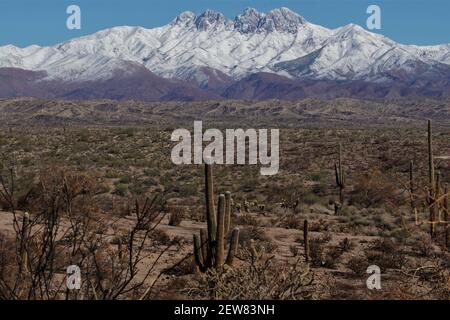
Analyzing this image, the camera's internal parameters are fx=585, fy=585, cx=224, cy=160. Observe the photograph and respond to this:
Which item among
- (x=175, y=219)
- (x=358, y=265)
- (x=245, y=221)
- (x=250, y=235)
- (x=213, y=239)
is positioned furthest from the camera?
(x=245, y=221)

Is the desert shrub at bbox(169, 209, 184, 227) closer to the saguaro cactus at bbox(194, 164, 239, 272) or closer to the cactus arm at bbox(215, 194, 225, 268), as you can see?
the saguaro cactus at bbox(194, 164, 239, 272)

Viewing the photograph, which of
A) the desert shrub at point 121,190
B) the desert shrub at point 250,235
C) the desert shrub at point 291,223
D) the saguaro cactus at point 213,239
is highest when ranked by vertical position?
the saguaro cactus at point 213,239

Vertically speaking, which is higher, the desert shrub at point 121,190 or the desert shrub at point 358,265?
the desert shrub at point 121,190

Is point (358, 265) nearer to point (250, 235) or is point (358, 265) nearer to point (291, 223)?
point (250, 235)

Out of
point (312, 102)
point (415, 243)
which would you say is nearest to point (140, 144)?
point (415, 243)

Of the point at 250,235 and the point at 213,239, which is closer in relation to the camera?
the point at 213,239

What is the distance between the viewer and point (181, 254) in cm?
1291

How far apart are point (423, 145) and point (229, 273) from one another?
32.1 meters

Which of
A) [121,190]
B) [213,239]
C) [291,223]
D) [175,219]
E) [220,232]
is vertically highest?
[220,232]

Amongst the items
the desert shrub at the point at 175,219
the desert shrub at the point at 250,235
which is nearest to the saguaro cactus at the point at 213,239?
the desert shrub at the point at 250,235

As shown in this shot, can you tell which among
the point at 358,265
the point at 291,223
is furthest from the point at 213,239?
the point at 291,223

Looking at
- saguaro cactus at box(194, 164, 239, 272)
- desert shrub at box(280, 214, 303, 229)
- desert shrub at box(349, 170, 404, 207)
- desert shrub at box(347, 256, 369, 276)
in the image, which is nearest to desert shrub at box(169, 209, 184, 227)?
desert shrub at box(280, 214, 303, 229)

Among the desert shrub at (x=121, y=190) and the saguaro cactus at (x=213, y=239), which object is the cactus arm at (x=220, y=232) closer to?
the saguaro cactus at (x=213, y=239)
